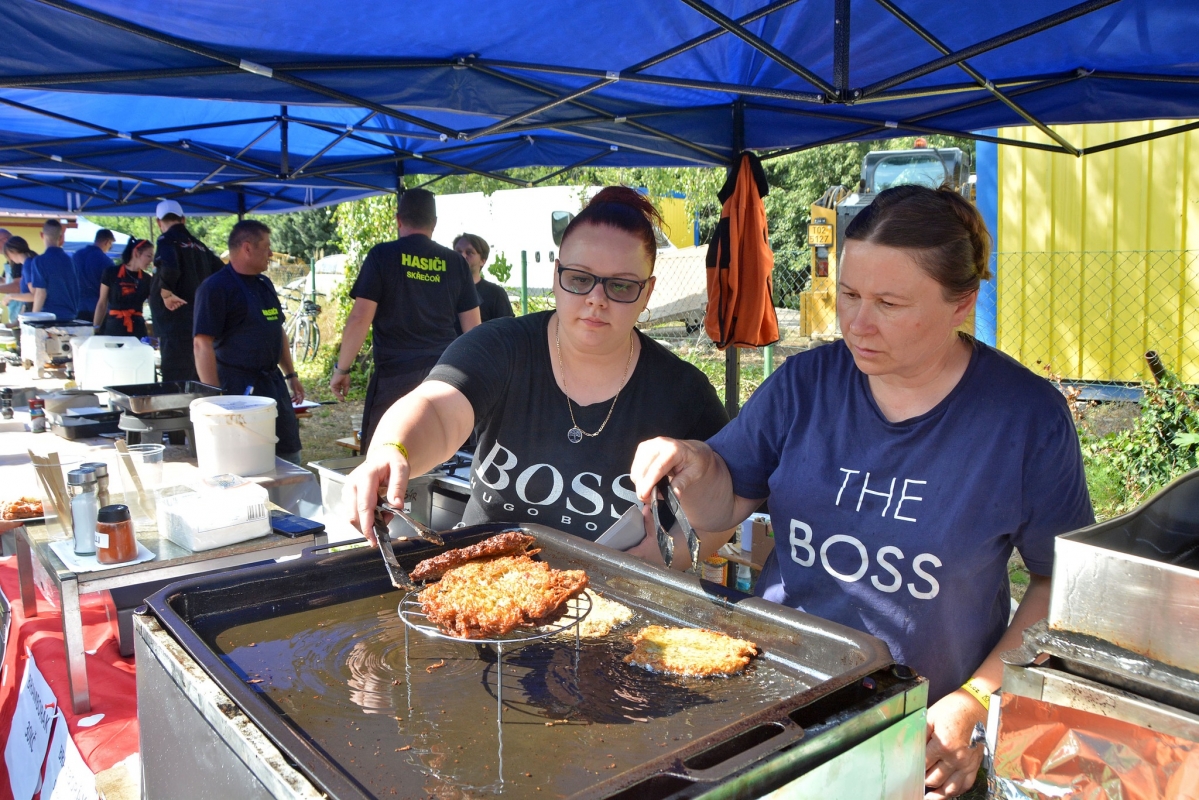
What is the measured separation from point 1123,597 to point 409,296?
5249 millimetres

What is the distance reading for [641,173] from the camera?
16531 mm

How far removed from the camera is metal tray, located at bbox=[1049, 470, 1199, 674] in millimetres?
942

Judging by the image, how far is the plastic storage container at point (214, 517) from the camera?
2475 millimetres

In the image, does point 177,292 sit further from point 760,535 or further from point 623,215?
point 623,215

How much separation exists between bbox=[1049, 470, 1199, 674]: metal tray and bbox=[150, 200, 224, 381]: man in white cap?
734 centimetres

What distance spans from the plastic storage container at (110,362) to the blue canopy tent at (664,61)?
179 centimetres

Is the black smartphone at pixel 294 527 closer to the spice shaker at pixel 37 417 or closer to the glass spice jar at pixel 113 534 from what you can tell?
the glass spice jar at pixel 113 534

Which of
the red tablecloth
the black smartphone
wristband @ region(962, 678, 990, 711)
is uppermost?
the black smartphone

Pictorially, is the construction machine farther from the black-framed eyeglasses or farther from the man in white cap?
the black-framed eyeglasses

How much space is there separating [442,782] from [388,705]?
0.24m

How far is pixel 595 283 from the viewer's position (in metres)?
2.15

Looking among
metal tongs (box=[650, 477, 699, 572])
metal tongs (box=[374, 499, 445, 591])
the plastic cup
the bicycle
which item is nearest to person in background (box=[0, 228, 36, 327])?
Result: the bicycle

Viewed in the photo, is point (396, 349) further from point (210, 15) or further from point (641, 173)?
point (641, 173)

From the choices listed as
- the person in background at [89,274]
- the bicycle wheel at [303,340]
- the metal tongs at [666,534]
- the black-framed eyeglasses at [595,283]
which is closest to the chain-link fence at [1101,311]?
the black-framed eyeglasses at [595,283]
